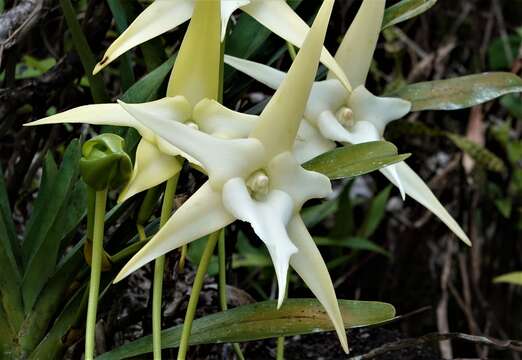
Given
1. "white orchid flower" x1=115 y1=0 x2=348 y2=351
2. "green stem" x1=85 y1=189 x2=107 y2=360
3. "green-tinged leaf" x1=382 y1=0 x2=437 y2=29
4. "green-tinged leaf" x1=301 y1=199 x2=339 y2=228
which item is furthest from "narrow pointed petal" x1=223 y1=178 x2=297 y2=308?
"green-tinged leaf" x1=301 y1=199 x2=339 y2=228

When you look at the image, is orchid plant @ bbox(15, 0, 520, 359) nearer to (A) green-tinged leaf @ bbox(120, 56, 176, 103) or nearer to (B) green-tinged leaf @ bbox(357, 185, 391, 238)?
(A) green-tinged leaf @ bbox(120, 56, 176, 103)

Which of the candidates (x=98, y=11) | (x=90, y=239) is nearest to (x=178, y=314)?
(x=90, y=239)

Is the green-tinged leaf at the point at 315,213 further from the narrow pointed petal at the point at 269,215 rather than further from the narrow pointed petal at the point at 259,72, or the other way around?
the narrow pointed petal at the point at 269,215

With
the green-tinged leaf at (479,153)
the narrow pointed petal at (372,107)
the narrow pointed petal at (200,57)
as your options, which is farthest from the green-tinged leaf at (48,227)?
the green-tinged leaf at (479,153)

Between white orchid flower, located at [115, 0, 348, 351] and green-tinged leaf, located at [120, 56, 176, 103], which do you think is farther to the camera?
green-tinged leaf, located at [120, 56, 176, 103]

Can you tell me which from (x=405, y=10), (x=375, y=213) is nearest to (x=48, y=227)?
(x=405, y=10)

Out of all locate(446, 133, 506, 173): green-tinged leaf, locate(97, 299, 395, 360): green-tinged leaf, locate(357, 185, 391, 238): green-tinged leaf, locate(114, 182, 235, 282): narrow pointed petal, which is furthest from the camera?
locate(357, 185, 391, 238): green-tinged leaf

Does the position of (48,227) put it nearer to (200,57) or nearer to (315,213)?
(200,57)
